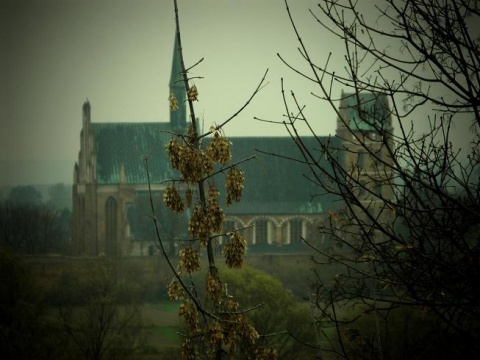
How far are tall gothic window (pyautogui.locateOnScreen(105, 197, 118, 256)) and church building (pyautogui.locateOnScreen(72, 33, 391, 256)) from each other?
0.27 ft

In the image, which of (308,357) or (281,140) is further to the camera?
(281,140)

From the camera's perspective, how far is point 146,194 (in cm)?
6291

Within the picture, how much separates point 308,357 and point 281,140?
41.2m

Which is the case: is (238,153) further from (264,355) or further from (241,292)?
(264,355)

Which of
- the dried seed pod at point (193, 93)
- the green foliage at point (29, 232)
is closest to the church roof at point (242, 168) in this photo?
the green foliage at point (29, 232)

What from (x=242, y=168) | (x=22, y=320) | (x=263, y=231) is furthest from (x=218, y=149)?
(x=242, y=168)

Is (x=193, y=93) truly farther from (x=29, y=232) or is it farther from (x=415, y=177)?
(x=29, y=232)

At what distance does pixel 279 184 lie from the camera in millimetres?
66000

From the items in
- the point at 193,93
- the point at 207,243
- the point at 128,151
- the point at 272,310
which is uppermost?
the point at 128,151

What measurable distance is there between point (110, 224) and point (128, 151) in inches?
264

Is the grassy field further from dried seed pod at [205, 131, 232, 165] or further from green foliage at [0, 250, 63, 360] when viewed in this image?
dried seed pod at [205, 131, 232, 165]

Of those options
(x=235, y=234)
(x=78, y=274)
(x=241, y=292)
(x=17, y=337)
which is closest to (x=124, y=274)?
(x=78, y=274)

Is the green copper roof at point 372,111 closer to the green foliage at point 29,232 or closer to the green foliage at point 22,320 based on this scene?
the green foliage at point 22,320

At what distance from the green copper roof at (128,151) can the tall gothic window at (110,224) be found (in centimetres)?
187
